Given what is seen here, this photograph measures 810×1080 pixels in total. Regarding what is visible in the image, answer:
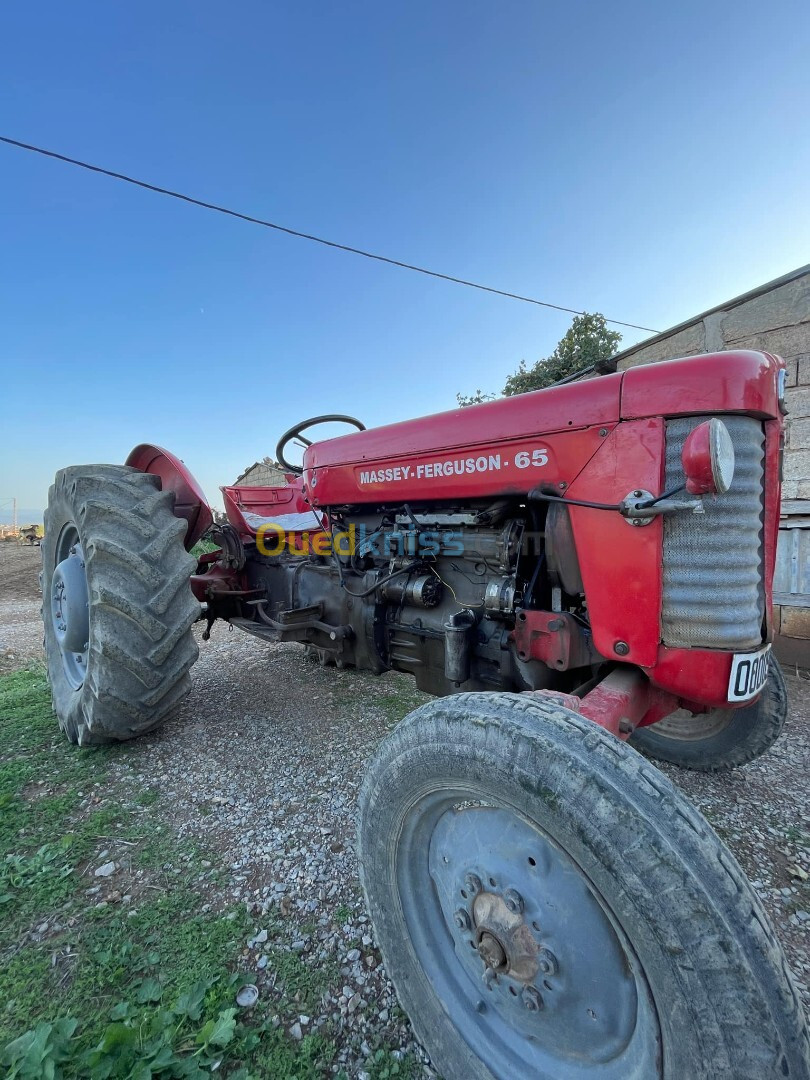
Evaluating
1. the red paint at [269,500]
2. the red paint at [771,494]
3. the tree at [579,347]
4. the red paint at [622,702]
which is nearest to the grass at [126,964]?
the red paint at [622,702]

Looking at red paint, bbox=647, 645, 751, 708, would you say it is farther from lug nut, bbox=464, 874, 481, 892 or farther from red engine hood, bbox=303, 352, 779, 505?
lug nut, bbox=464, 874, 481, 892

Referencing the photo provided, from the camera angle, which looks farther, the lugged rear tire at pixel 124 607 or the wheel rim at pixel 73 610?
the wheel rim at pixel 73 610

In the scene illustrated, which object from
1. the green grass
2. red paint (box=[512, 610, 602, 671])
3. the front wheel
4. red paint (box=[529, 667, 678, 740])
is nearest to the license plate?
red paint (box=[529, 667, 678, 740])

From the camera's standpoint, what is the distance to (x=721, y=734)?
7.00 feet

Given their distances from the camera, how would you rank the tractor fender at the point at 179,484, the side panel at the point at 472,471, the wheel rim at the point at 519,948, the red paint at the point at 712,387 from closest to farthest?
the wheel rim at the point at 519,948 < the red paint at the point at 712,387 < the side panel at the point at 472,471 < the tractor fender at the point at 179,484

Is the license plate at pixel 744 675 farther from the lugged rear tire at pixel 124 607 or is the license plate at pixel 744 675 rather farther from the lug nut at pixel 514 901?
the lugged rear tire at pixel 124 607

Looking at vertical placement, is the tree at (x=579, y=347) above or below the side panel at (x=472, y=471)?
above

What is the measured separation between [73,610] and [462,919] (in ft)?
7.45

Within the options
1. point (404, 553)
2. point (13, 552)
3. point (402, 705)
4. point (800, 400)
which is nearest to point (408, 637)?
point (404, 553)

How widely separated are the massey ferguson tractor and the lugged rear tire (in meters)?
0.01

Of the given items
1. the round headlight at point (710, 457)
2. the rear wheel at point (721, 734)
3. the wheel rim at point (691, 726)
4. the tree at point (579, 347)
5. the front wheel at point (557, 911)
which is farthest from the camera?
the tree at point (579, 347)

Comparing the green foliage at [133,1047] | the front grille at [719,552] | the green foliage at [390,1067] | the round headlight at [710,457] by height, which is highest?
the round headlight at [710,457]

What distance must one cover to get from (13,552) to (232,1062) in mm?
15098

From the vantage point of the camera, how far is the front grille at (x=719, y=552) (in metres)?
1.29
